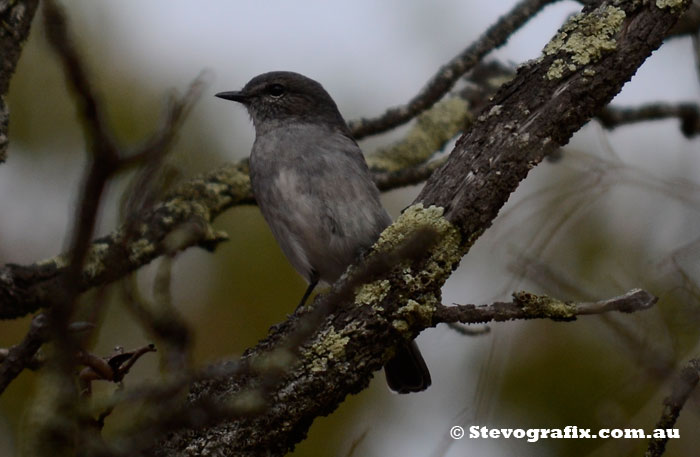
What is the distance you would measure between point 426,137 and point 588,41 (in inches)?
96.4

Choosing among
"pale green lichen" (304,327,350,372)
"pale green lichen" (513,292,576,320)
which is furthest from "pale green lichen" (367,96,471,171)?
"pale green lichen" (513,292,576,320)

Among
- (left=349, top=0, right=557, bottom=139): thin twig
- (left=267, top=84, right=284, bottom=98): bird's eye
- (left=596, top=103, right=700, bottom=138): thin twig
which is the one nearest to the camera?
(left=349, top=0, right=557, bottom=139): thin twig

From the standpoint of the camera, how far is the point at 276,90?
18.3ft

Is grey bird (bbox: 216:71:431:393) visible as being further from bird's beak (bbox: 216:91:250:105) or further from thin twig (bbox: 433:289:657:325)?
thin twig (bbox: 433:289:657:325)

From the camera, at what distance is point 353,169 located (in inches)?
187

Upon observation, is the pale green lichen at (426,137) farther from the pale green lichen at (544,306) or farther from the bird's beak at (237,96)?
the pale green lichen at (544,306)

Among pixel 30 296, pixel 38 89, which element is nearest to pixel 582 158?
pixel 30 296

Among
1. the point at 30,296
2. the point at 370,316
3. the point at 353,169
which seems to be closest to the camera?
the point at 370,316

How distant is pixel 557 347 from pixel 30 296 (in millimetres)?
2456

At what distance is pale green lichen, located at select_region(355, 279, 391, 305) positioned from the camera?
9.89 ft

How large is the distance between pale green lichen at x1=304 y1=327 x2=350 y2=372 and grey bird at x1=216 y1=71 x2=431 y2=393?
1528 mm

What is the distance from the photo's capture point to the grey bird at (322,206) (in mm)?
4594

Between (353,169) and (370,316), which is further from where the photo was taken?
(353,169)

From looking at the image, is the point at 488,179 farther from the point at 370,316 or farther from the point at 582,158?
the point at 582,158
